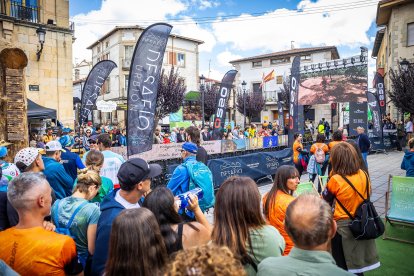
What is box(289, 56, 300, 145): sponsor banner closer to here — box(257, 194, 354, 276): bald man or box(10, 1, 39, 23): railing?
box(257, 194, 354, 276): bald man

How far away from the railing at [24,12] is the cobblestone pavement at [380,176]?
14.4 m

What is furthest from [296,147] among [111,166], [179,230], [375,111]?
[375,111]

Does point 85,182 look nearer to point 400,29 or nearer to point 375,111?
point 375,111

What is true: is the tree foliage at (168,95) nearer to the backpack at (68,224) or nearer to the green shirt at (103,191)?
the green shirt at (103,191)

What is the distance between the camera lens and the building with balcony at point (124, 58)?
35250mm

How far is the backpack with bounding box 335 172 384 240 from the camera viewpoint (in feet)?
10.1

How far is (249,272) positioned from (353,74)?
17426mm

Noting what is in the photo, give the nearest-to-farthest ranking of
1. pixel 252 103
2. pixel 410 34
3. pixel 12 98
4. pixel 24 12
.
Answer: pixel 12 98 < pixel 24 12 < pixel 410 34 < pixel 252 103

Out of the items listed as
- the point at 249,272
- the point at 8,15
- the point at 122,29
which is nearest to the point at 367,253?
the point at 249,272

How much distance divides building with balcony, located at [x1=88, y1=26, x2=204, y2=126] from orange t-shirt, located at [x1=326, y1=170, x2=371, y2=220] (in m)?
30.7

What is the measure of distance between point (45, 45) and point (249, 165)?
12.9 meters

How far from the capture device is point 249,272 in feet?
6.73

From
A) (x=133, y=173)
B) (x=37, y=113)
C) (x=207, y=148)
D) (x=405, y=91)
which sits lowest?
(x=207, y=148)

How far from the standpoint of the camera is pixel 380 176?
10.4 meters
